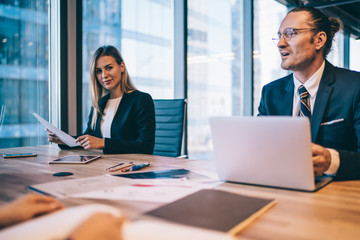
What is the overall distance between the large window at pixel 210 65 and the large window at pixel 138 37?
1.01 feet

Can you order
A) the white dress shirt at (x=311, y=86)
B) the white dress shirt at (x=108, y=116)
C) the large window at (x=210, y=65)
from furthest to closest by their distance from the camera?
the large window at (x=210, y=65)
the white dress shirt at (x=108, y=116)
the white dress shirt at (x=311, y=86)

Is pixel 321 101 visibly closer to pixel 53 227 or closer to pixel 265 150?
pixel 265 150

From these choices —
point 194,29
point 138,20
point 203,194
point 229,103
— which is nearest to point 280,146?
point 203,194

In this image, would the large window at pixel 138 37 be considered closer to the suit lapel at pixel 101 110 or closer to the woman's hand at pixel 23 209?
the suit lapel at pixel 101 110

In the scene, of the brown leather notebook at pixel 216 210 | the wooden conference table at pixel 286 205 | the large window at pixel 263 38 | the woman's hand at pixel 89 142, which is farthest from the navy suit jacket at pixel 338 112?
the large window at pixel 263 38

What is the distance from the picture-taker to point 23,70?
2.42 meters

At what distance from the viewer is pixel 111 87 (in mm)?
2254

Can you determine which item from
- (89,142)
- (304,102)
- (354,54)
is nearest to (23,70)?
(89,142)

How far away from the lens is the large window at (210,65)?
147 inches

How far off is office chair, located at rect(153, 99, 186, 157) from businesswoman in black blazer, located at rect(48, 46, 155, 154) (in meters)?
0.21

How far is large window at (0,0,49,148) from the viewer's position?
7.52 feet

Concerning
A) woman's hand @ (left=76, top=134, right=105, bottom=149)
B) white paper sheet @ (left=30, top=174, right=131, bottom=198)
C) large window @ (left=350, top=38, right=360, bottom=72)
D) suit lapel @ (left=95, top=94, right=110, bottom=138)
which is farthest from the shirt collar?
large window @ (left=350, top=38, right=360, bottom=72)

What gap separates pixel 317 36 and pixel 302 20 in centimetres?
13

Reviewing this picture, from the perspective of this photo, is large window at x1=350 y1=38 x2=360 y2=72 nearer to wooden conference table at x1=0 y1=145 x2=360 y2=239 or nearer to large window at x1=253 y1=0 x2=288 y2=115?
large window at x1=253 y1=0 x2=288 y2=115
